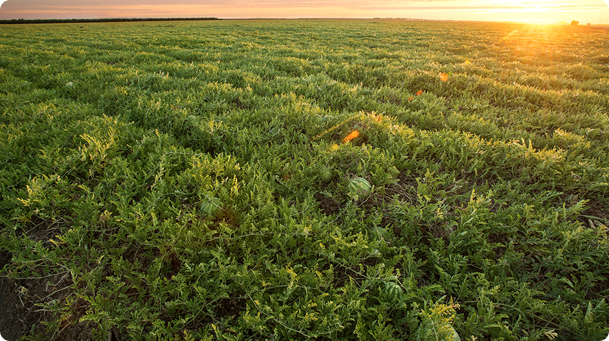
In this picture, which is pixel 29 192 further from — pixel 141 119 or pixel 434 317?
pixel 434 317

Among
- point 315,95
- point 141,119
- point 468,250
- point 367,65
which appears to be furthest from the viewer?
point 367,65

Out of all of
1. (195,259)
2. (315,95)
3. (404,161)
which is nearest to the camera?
(195,259)

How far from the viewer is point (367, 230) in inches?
99.1

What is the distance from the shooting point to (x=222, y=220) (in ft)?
8.15

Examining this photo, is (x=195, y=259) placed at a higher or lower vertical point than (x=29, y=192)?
lower

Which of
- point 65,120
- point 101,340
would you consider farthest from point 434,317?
point 65,120

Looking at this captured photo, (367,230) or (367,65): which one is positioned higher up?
(367,65)

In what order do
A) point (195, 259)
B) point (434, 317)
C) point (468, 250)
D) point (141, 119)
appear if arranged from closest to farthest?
point (434, 317) → point (195, 259) → point (468, 250) → point (141, 119)

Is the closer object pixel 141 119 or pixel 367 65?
pixel 141 119

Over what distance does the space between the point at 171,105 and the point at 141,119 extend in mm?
496

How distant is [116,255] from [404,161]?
3.15 metres

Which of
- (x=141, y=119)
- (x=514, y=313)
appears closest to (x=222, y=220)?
(x=514, y=313)

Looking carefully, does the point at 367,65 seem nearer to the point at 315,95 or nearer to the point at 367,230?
the point at 315,95

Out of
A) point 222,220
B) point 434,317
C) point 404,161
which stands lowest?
point 434,317
